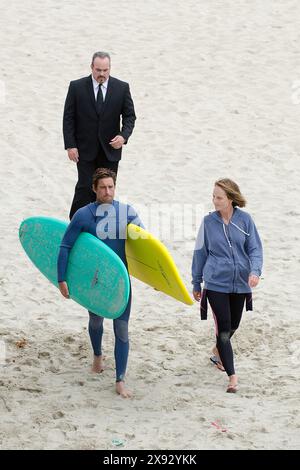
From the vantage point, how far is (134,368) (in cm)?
790

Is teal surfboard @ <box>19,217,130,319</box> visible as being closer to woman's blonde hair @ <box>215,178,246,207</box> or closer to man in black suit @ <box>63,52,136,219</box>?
woman's blonde hair @ <box>215,178,246,207</box>

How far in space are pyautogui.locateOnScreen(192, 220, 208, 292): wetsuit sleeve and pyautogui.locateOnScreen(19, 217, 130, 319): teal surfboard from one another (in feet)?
2.21

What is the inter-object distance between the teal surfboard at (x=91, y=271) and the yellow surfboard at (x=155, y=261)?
29 cm

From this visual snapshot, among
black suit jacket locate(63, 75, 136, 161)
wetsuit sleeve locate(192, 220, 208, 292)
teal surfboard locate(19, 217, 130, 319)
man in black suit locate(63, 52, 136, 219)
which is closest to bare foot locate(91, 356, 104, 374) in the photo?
teal surfboard locate(19, 217, 130, 319)

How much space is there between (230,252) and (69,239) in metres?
1.18

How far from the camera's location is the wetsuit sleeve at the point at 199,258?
7.40 metres

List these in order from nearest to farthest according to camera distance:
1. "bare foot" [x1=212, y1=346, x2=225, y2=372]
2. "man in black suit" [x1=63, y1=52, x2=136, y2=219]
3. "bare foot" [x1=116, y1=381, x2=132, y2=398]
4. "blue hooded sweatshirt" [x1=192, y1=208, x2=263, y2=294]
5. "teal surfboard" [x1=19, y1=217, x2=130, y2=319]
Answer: "teal surfboard" [x1=19, y1=217, x2=130, y2=319], "blue hooded sweatshirt" [x1=192, y1=208, x2=263, y2=294], "bare foot" [x1=116, y1=381, x2=132, y2=398], "bare foot" [x1=212, y1=346, x2=225, y2=372], "man in black suit" [x1=63, y1=52, x2=136, y2=219]

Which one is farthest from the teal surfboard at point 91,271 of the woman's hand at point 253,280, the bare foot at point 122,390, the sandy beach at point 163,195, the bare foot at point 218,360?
the bare foot at point 218,360

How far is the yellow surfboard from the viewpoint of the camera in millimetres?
7184

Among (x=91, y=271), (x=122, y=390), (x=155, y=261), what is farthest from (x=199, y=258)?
(x=122, y=390)

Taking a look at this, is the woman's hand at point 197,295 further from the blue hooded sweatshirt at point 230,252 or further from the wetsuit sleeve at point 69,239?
the wetsuit sleeve at point 69,239

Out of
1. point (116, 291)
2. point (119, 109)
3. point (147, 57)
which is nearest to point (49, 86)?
point (147, 57)

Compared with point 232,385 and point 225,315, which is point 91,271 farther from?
point 232,385

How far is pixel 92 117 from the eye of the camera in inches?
352
